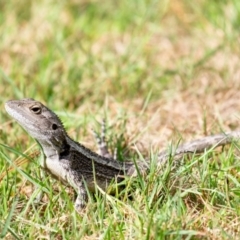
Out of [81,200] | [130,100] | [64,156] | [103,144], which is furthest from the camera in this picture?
[130,100]

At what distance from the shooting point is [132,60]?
10.3m

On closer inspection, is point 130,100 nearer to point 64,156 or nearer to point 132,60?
point 132,60

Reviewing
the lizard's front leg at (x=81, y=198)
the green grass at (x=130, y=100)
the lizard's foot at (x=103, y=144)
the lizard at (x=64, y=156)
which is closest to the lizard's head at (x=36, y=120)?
the lizard at (x=64, y=156)

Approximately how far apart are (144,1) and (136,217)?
20.7ft

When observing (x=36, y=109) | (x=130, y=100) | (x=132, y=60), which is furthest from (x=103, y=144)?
(x=132, y=60)

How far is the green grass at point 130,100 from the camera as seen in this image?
6055mm

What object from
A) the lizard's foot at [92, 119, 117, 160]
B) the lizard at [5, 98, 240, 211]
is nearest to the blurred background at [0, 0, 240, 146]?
the lizard's foot at [92, 119, 117, 160]

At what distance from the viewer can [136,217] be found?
596 cm

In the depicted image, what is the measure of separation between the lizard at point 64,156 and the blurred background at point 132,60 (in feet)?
4.30

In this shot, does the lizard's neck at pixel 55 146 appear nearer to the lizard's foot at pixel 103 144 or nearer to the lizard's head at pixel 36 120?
the lizard's head at pixel 36 120

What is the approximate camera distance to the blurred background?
Answer: 29.7 ft

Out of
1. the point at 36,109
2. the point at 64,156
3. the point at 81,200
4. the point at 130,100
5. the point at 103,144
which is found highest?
the point at 36,109

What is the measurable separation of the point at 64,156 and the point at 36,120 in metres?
0.41

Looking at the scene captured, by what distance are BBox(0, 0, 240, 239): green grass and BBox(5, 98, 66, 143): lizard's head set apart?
0.25m
